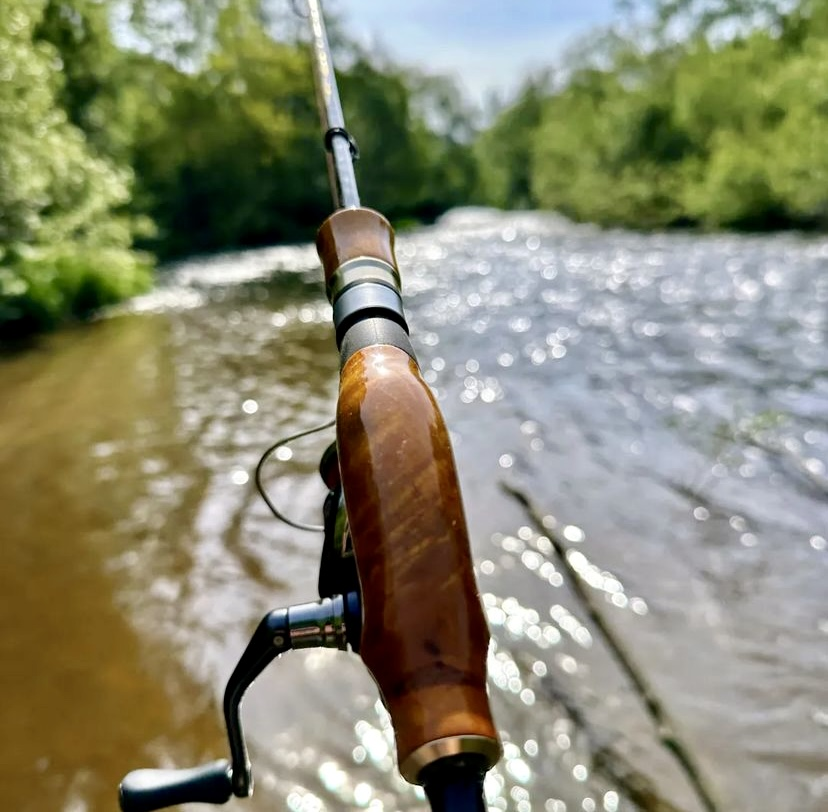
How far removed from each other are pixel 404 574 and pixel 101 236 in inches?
724

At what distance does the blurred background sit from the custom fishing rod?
2.22 metres

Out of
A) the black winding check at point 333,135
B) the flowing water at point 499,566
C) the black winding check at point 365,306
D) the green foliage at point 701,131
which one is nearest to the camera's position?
the black winding check at point 365,306

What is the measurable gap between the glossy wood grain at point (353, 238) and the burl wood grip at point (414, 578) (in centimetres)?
36

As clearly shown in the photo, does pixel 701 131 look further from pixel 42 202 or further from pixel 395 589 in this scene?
pixel 395 589

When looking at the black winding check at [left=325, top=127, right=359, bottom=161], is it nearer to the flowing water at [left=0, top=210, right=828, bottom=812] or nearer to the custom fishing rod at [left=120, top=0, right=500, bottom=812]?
the custom fishing rod at [left=120, top=0, right=500, bottom=812]

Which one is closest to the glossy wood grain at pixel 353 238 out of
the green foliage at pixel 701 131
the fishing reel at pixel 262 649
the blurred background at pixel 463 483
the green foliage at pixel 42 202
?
the fishing reel at pixel 262 649

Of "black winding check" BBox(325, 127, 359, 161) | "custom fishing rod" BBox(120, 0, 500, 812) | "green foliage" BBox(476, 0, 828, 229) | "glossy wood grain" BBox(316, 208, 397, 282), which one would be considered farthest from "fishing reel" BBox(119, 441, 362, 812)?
"green foliage" BBox(476, 0, 828, 229)

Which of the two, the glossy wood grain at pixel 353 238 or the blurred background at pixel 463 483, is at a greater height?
the glossy wood grain at pixel 353 238

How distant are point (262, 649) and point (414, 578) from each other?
31cm

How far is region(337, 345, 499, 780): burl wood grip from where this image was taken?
73 centimetres

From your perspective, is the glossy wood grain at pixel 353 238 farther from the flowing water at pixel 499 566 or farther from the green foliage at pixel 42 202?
the green foliage at pixel 42 202

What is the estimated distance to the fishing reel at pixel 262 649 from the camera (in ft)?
3.07

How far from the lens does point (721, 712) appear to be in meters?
3.29

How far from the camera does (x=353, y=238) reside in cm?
120
